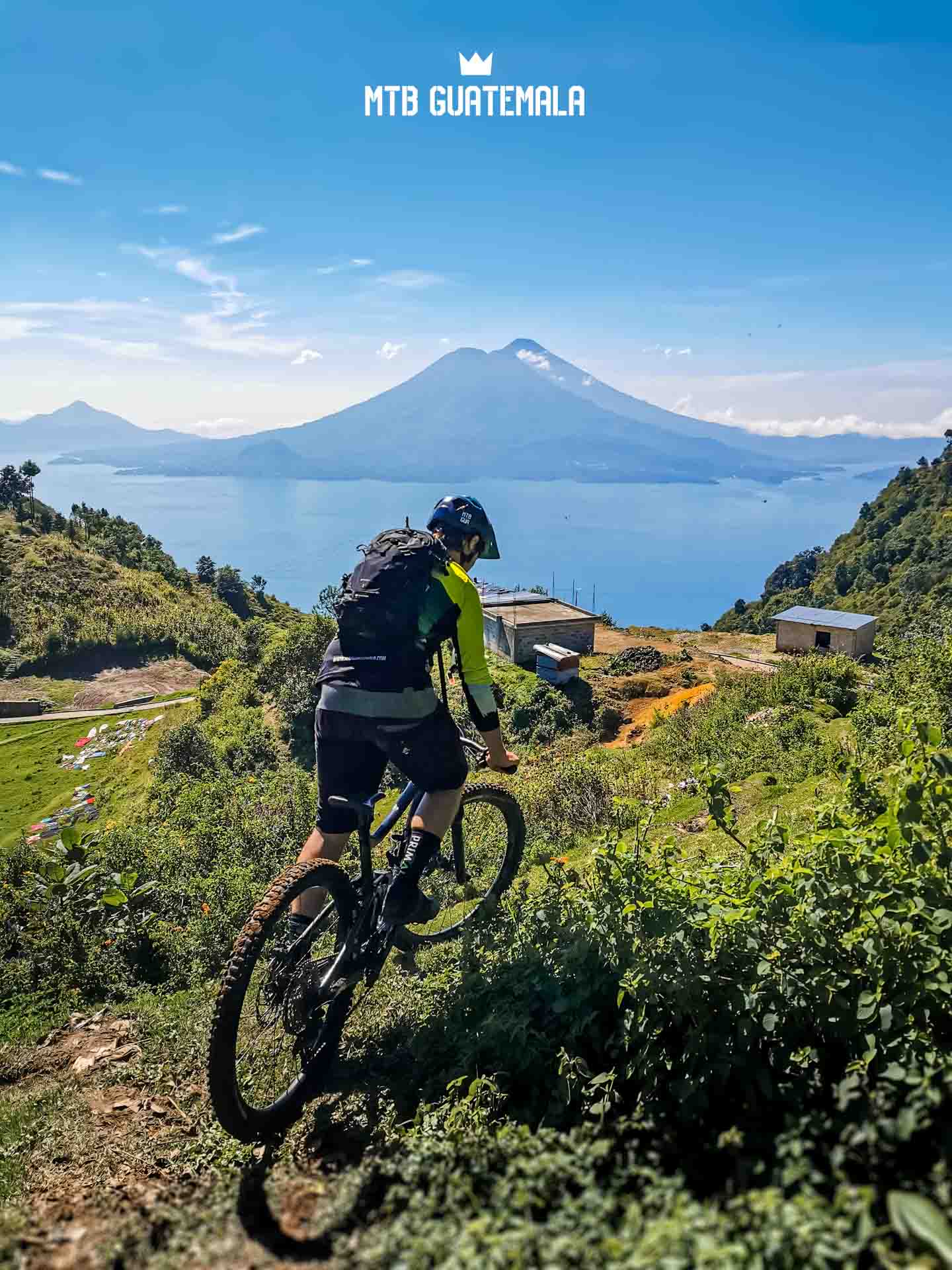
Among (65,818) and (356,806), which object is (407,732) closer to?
(356,806)

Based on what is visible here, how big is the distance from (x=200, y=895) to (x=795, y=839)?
5.17 meters

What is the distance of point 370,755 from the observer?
164 inches

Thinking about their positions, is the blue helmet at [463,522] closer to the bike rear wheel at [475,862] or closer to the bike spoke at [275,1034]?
the bike rear wheel at [475,862]

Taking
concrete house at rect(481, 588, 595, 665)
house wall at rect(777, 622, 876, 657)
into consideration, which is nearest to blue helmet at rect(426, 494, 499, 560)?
concrete house at rect(481, 588, 595, 665)

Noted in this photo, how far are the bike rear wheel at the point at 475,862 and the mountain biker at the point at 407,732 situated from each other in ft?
2.35

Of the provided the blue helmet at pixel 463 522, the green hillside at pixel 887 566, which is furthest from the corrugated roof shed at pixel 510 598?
the blue helmet at pixel 463 522

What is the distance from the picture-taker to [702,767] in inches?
140

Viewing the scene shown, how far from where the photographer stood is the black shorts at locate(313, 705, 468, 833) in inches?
157

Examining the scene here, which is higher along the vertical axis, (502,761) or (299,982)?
(502,761)

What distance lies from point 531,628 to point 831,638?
47.4 feet

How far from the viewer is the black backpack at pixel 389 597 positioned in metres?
3.90

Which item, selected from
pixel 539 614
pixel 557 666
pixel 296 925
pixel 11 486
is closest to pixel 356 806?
pixel 296 925

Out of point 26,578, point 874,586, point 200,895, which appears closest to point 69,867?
point 200,895

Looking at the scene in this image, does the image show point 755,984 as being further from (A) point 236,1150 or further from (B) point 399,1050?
(A) point 236,1150
